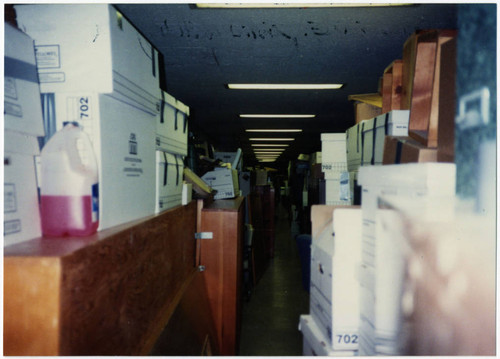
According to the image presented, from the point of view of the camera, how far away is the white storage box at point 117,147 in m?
0.98

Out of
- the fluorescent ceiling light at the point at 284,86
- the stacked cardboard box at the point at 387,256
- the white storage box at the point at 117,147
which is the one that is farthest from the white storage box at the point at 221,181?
the stacked cardboard box at the point at 387,256

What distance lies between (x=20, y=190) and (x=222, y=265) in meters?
1.54

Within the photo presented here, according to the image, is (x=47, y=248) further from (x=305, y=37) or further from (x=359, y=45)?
(x=359, y=45)

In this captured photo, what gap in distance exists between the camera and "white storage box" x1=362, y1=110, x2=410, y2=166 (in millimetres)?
1661

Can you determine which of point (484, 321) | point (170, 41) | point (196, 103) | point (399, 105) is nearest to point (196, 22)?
point (170, 41)

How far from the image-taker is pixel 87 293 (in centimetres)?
78

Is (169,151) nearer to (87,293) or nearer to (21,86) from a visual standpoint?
(21,86)

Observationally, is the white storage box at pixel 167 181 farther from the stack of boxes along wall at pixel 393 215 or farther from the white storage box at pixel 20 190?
the stack of boxes along wall at pixel 393 215

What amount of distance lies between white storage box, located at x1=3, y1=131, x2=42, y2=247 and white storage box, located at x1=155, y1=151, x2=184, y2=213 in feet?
2.04

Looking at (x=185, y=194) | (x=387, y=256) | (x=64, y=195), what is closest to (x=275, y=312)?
(x=185, y=194)

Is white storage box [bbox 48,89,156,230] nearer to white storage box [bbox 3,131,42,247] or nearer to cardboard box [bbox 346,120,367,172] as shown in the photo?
white storage box [bbox 3,131,42,247]

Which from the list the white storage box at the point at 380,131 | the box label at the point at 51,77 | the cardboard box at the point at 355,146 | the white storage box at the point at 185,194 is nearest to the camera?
the box label at the point at 51,77

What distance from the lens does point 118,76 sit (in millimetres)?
1054

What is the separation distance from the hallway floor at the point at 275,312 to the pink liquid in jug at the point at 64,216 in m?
2.22
